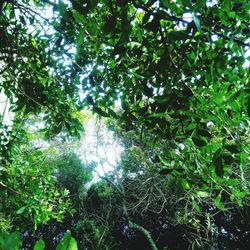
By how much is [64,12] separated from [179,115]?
30.2 inches

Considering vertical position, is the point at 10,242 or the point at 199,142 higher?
the point at 199,142

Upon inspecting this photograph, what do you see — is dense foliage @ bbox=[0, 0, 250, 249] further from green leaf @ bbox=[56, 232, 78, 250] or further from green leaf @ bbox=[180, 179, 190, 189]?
green leaf @ bbox=[56, 232, 78, 250]

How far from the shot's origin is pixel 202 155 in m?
1.85

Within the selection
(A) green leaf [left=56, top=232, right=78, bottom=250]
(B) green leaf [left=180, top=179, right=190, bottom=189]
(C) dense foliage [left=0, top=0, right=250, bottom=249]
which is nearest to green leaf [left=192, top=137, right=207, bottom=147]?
(C) dense foliage [left=0, top=0, right=250, bottom=249]

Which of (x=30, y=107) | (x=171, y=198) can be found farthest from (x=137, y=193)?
(x=30, y=107)

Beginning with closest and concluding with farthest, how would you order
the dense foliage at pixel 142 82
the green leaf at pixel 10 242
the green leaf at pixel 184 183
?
the green leaf at pixel 10 242
the dense foliage at pixel 142 82
the green leaf at pixel 184 183

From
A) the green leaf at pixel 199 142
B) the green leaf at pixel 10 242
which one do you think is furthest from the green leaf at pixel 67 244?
the green leaf at pixel 199 142

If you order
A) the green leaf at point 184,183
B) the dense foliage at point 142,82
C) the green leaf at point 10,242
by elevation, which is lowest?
the green leaf at point 10,242

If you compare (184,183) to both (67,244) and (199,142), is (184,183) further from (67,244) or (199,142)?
(67,244)

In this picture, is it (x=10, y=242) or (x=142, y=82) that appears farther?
(x=142, y=82)

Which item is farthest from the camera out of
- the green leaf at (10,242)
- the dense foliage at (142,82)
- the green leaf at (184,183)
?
the green leaf at (184,183)

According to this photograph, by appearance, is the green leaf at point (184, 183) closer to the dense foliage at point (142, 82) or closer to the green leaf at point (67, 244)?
the dense foliage at point (142, 82)

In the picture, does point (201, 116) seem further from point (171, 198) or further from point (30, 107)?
point (171, 198)

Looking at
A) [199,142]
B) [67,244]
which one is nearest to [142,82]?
[199,142]
